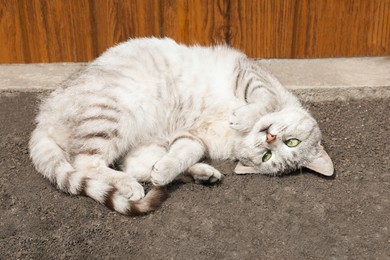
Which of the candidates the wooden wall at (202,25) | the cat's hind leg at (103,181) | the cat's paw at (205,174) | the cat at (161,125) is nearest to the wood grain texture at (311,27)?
the wooden wall at (202,25)

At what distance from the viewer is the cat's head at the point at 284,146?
11.0 feet

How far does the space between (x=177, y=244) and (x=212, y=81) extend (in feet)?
4.60

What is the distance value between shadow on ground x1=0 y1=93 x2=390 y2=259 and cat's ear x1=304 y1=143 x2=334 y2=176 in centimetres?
7

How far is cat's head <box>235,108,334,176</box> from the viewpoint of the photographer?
3338mm

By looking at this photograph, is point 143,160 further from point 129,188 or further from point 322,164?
point 322,164

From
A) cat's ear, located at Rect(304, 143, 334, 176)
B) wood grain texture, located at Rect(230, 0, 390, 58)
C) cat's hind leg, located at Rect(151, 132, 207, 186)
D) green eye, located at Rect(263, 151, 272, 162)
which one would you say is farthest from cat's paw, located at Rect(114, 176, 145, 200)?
wood grain texture, located at Rect(230, 0, 390, 58)

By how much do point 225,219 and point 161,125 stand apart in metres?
0.96

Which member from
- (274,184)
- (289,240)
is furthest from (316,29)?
(289,240)

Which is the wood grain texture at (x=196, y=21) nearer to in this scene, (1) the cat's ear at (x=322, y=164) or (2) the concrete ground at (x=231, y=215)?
(2) the concrete ground at (x=231, y=215)

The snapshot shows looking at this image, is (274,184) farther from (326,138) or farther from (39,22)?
(39,22)

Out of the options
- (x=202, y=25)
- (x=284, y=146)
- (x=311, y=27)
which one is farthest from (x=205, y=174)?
(x=311, y=27)

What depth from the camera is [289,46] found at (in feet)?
A: 14.8

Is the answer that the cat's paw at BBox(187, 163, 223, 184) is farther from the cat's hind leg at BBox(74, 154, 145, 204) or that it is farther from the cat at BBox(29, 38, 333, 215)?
the cat's hind leg at BBox(74, 154, 145, 204)

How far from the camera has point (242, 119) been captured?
136 inches
